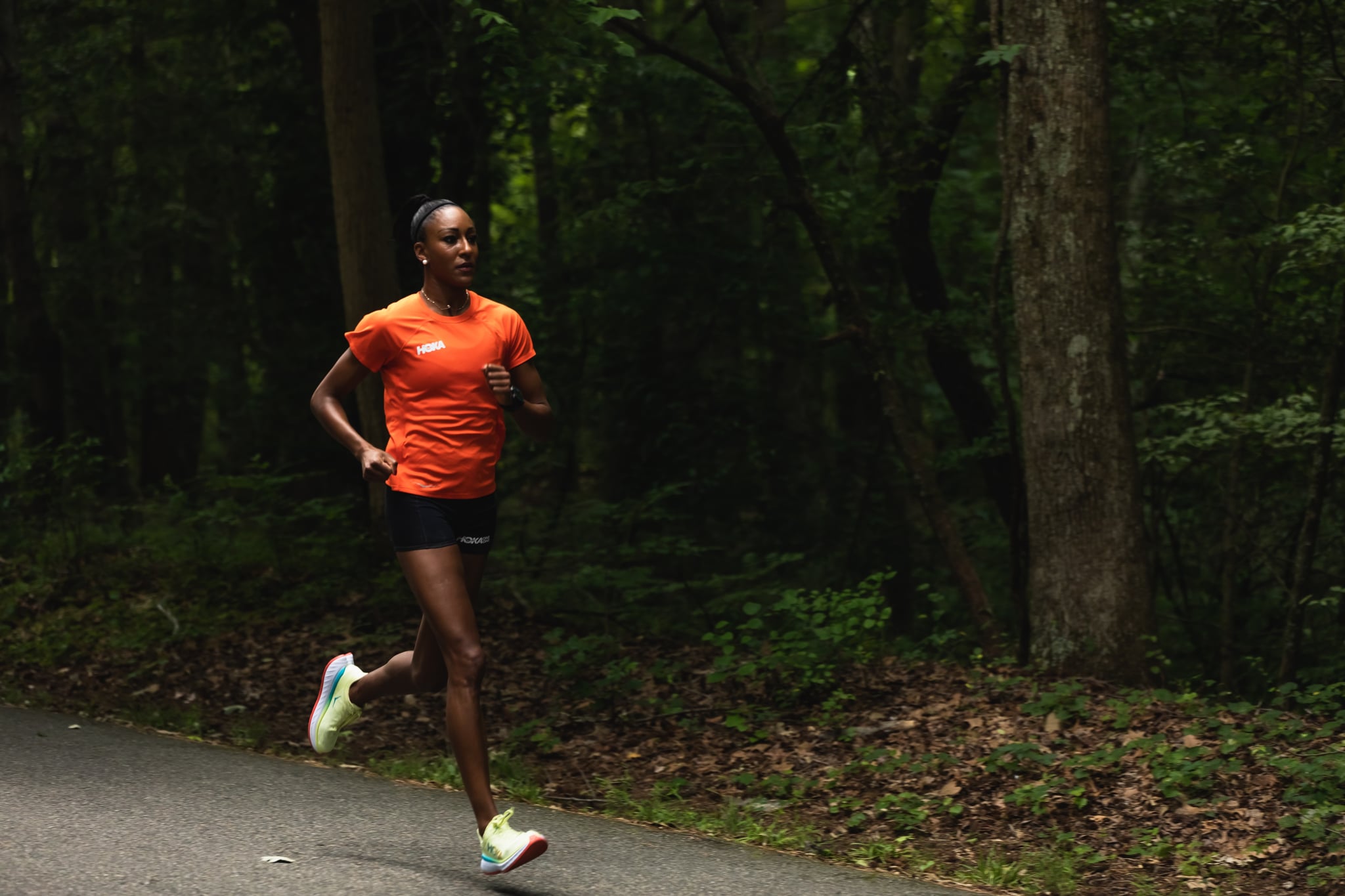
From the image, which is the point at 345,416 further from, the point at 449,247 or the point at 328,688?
the point at 328,688

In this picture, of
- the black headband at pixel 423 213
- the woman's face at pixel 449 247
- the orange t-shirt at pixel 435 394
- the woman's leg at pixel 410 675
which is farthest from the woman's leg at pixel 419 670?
the black headband at pixel 423 213

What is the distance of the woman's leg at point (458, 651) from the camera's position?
4754 mm

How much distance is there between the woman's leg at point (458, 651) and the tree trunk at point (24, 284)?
1060 cm

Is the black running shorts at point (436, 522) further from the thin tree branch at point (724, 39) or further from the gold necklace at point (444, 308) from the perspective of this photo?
the thin tree branch at point (724, 39)

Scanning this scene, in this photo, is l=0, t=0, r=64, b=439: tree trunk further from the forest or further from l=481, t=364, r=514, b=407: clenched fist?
l=481, t=364, r=514, b=407: clenched fist

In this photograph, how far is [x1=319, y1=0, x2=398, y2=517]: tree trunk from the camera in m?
10.1

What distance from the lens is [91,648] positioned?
10.1 meters

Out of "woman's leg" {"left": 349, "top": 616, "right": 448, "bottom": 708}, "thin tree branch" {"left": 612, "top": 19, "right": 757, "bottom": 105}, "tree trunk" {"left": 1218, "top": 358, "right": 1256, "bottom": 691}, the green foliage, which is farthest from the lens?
"tree trunk" {"left": 1218, "top": 358, "right": 1256, "bottom": 691}

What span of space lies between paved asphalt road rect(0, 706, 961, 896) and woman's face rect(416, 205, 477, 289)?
2186 mm

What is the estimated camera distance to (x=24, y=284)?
46.0ft

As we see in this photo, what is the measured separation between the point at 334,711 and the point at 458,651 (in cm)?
113

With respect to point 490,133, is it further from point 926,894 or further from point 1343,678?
point 926,894

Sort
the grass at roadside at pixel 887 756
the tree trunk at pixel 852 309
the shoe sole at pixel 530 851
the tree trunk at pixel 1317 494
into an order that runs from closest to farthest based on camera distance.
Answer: the shoe sole at pixel 530 851
the grass at roadside at pixel 887 756
the tree trunk at pixel 1317 494
the tree trunk at pixel 852 309

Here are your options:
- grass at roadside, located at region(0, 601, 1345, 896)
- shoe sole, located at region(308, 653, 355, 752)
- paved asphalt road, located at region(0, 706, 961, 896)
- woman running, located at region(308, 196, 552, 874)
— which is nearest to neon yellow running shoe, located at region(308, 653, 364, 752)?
shoe sole, located at region(308, 653, 355, 752)
